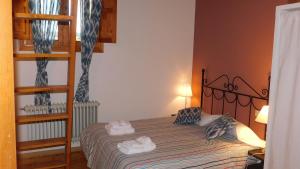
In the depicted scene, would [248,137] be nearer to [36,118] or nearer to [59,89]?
[59,89]

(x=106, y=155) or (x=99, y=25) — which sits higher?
(x=99, y=25)

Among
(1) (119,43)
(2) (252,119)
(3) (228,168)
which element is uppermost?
(1) (119,43)

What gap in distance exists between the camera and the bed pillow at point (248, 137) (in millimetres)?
2961

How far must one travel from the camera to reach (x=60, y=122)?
384 centimetres

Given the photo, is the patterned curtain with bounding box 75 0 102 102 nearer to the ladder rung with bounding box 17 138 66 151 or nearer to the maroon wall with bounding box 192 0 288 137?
the ladder rung with bounding box 17 138 66 151

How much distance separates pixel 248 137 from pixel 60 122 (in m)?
2.48

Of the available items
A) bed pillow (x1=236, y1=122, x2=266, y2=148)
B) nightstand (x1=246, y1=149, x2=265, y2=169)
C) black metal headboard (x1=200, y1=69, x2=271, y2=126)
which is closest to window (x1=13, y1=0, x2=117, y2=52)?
black metal headboard (x1=200, y1=69, x2=271, y2=126)

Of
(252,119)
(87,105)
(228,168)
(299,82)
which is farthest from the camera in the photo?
(87,105)

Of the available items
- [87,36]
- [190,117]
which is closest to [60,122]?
[87,36]

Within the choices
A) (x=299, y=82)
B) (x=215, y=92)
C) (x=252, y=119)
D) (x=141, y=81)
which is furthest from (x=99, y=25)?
(x=299, y=82)

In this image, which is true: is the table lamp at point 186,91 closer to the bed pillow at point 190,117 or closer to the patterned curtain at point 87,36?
the bed pillow at point 190,117

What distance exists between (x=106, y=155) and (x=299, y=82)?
195 centimetres

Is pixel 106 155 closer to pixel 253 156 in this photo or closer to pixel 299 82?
pixel 253 156

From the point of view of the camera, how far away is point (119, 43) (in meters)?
4.21
